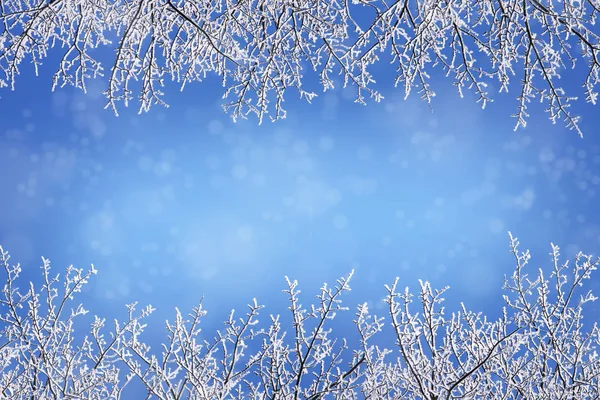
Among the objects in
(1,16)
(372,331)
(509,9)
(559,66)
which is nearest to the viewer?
(1,16)

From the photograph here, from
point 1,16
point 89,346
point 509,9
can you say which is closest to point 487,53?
point 509,9

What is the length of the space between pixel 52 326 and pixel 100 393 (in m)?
1.22

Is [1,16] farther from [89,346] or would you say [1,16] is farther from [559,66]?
[89,346]

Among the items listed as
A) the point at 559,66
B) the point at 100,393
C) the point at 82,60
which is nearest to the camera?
the point at 559,66

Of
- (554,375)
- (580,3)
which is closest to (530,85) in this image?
(580,3)

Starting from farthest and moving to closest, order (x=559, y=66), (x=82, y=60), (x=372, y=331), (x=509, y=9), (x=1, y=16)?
(x=372, y=331) → (x=82, y=60) → (x=559, y=66) → (x=509, y=9) → (x=1, y=16)

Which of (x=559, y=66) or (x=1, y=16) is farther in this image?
(x=559, y=66)

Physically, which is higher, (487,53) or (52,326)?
(487,53)

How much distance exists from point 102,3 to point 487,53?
10.2ft

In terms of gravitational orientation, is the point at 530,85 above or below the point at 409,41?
below

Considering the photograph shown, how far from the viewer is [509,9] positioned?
3182 millimetres

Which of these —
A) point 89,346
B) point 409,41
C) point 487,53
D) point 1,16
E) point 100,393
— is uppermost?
point 487,53

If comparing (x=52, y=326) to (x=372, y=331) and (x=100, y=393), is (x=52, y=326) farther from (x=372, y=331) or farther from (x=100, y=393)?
(x=372, y=331)

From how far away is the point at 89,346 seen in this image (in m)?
6.38
